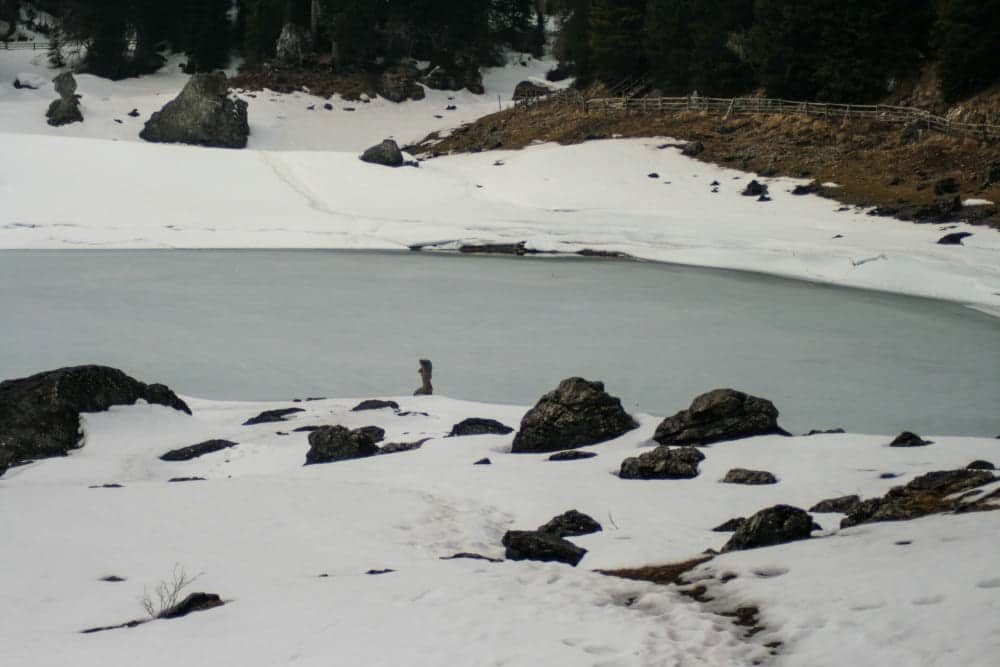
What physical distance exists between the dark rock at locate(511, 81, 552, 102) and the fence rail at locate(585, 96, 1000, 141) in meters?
5.55

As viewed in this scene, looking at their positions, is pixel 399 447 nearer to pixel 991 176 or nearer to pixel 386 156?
pixel 991 176

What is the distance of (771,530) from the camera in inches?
321

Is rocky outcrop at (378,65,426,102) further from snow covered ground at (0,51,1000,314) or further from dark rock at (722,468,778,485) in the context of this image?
dark rock at (722,468,778,485)

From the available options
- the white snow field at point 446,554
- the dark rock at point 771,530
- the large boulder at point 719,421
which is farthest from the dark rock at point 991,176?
the dark rock at point 771,530

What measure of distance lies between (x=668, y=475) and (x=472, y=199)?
104 ft

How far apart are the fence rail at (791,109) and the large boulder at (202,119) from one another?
1742 cm

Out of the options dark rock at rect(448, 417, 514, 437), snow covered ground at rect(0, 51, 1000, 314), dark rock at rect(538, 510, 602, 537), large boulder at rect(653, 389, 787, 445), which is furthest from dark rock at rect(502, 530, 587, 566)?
snow covered ground at rect(0, 51, 1000, 314)

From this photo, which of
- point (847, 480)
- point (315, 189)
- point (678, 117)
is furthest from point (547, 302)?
point (678, 117)

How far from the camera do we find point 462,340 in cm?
2152

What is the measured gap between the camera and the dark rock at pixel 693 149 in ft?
147

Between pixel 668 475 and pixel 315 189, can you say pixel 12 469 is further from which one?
pixel 315 189

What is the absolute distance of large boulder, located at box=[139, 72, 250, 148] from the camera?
180 feet

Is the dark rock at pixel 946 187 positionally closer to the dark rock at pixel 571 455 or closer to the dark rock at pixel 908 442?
the dark rock at pixel 908 442

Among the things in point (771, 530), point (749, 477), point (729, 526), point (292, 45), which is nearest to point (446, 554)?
point (729, 526)
